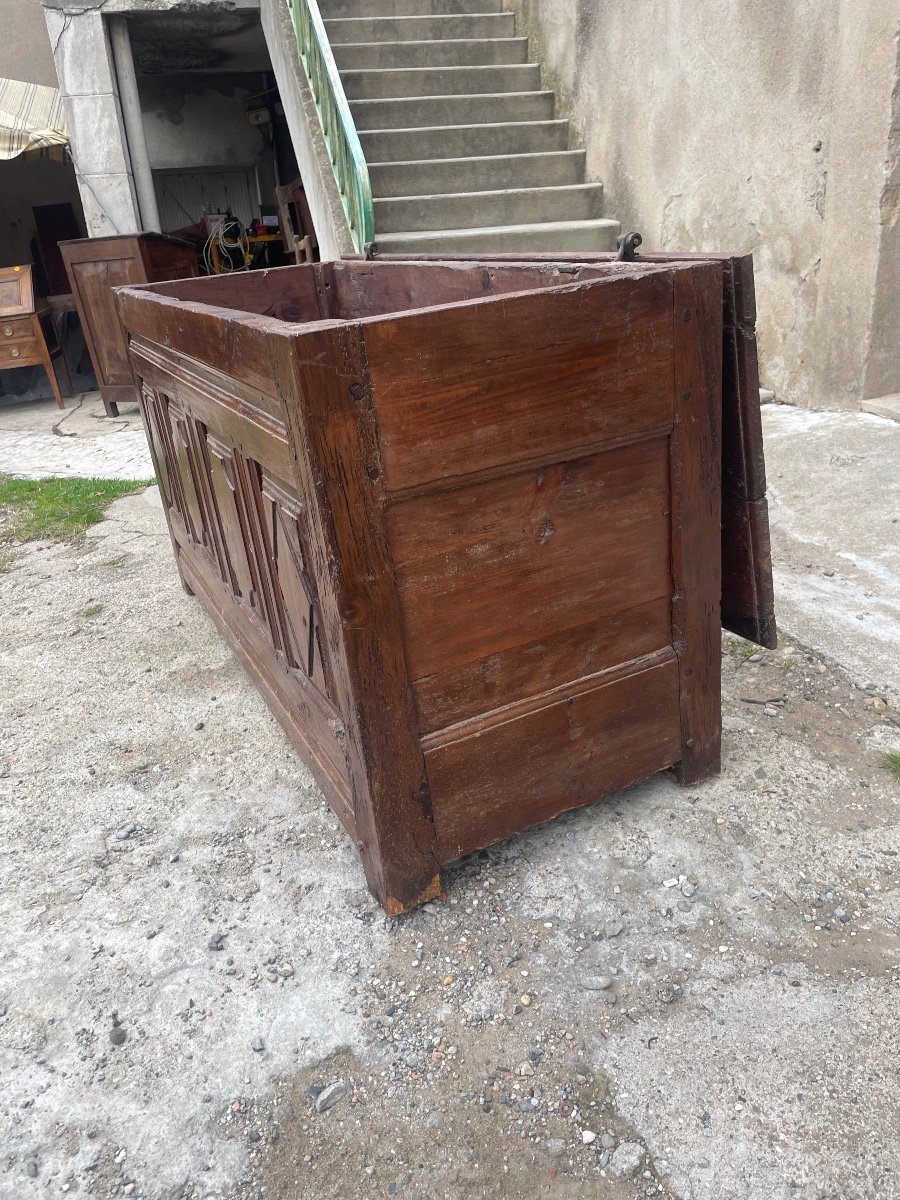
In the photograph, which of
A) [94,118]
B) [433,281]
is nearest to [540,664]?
[433,281]

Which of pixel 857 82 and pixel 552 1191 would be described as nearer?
pixel 552 1191

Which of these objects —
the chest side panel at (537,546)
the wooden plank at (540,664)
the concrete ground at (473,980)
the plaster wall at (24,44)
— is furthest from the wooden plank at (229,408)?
the plaster wall at (24,44)

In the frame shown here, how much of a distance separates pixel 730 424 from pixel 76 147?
784 centimetres

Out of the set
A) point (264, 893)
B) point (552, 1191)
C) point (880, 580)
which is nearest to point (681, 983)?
point (552, 1191)

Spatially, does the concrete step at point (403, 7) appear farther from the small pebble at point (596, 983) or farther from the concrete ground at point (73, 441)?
the small pebble at point (596, 983)

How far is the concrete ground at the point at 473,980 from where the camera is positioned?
1.39 m

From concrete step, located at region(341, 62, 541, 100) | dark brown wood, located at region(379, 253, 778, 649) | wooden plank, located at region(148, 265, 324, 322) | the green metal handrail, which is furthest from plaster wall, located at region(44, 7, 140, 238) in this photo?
dark brown wood, located at region(379, 253, 778, 649)

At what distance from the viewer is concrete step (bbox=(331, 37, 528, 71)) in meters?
6.65

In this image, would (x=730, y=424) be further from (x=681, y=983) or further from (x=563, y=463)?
(x=681, y=983)

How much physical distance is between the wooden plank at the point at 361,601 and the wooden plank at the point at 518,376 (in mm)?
59

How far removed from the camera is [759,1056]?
1.47 meters

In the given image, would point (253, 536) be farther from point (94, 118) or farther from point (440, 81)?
point (94, 118)

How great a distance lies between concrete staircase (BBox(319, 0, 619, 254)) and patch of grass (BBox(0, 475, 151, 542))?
233 cm

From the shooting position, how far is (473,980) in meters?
1.70
